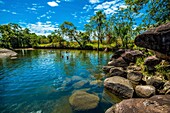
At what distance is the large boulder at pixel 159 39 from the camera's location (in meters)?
6.65

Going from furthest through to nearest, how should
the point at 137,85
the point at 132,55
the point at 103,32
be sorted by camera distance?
the point at 103,32 < the point at 132,55 < the point at 137,85

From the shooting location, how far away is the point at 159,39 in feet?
23.0

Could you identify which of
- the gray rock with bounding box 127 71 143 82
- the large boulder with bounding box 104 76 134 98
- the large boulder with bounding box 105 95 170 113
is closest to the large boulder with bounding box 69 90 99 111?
the large boulder with bounding box 105 95 170 113

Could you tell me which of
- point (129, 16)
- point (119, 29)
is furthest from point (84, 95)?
point (119, 29)

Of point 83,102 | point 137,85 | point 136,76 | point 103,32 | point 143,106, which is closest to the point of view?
point 143,106

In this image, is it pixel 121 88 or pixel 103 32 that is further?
pixel 103 32

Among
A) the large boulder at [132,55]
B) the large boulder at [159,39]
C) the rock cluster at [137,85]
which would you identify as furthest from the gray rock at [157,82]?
the large boulder at [132,55]

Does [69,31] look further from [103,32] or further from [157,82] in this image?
[157,82]

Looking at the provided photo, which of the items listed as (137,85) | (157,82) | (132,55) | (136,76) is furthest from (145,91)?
(132,55)

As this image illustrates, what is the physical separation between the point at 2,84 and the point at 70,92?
289 inches

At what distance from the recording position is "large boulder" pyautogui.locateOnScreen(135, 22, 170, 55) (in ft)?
21.8

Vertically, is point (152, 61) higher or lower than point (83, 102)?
higher

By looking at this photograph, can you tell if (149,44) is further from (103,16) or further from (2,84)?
(103,16)

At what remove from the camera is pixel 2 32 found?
2734 inches
